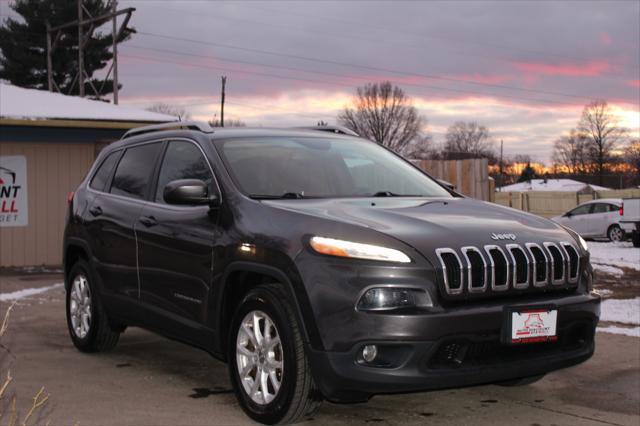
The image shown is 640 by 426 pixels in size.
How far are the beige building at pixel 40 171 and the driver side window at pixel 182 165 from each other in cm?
957

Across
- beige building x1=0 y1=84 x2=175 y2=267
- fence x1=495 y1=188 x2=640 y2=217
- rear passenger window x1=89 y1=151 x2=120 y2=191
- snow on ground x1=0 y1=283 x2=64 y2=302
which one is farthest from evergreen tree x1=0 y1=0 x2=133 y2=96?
rear passenger window x1=89 y1=151 x2=120 y2=191

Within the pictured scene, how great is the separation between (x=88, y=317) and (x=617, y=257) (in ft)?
45.7

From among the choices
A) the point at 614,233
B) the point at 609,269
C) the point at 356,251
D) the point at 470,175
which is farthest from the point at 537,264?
the point at 614,233

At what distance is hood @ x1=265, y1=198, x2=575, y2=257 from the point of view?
4406mm

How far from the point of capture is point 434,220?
467cm

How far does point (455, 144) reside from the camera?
123 meters

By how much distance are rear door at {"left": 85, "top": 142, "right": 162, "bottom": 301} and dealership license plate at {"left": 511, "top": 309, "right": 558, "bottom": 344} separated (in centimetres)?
295

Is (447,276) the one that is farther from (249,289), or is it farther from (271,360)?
(249,289)

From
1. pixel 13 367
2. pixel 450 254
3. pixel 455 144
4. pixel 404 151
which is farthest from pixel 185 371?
pixel 455 144

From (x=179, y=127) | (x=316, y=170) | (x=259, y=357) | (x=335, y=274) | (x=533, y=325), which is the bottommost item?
(x=259, y=357)

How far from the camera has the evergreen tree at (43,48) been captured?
166ft

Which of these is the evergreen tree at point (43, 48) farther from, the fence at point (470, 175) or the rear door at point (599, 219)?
the fence at point (470, 175)

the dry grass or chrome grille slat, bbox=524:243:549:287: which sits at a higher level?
chrome grille slat, bbox=524:243:549:287

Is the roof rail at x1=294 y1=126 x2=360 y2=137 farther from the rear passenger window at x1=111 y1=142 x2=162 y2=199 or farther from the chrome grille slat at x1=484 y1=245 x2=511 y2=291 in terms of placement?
the chrome grille slat at x1=484 y1=245 x2=511 y2=291
